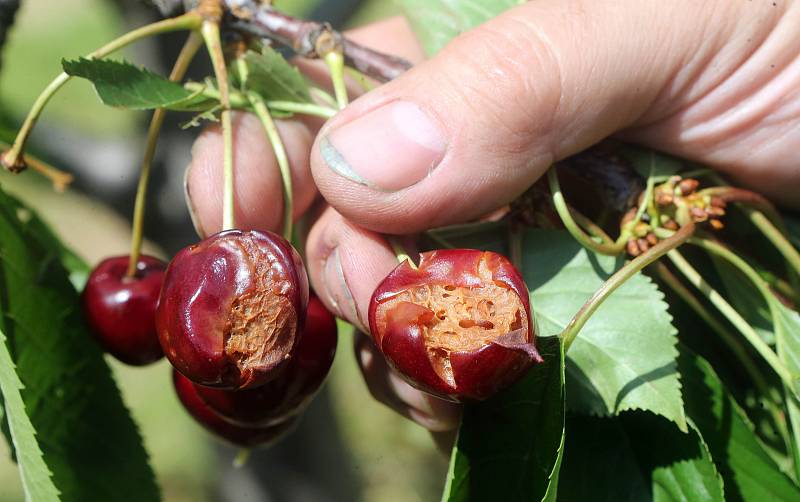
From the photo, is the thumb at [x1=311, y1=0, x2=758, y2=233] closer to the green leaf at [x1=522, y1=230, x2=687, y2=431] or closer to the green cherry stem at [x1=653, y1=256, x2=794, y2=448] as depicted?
the green leaf at [x1=522, y1=230, x2=687, y2=431]

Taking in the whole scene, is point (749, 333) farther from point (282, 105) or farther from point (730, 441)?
point (282, 105)

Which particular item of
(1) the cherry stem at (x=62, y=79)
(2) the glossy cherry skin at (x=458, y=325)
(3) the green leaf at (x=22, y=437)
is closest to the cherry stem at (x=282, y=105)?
(1) the cherry stem at (x=62, y=79)

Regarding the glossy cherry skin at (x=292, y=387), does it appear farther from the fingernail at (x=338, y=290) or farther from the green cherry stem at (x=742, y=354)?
the green cherry stem at (x=742, y=354)

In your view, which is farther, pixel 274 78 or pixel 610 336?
pixel 274 78

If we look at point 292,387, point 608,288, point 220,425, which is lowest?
point 220,425

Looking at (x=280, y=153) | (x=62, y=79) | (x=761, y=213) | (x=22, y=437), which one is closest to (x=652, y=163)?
(x=761, y=213)

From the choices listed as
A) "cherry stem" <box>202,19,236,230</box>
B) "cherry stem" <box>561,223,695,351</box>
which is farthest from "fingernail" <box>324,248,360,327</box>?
"cherry stem" <box>561,223,695,351</box>
